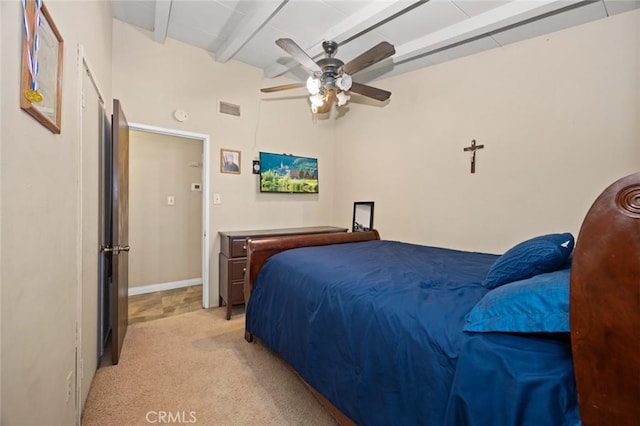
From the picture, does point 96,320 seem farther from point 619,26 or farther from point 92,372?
point 619,26

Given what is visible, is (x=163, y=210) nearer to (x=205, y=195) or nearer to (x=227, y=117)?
(x=205, y=195)

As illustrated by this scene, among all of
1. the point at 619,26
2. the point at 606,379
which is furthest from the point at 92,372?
the point at 619,26

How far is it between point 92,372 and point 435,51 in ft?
13.1

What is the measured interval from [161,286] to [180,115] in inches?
96.1

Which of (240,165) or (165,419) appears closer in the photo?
(165,419)

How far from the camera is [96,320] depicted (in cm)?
201

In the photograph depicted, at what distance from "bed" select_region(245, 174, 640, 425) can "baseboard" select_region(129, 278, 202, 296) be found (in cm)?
280

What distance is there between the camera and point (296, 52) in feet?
7.20

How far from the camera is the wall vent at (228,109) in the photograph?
3455 millimetres

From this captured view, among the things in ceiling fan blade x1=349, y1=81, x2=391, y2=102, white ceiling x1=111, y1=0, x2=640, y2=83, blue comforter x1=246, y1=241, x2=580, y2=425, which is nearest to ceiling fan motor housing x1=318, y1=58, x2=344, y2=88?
ceiling fan blade x1=349, y1=81, x2=391, y2=102

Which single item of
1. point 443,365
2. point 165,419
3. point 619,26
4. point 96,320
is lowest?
point 165,419

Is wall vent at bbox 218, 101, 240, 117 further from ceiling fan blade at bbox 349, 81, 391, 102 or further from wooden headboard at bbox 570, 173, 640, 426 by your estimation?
wooden headboard at bbox 570, 173, 640, 426

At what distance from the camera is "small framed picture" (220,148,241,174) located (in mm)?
3466

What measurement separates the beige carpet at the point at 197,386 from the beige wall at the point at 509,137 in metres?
2.21
